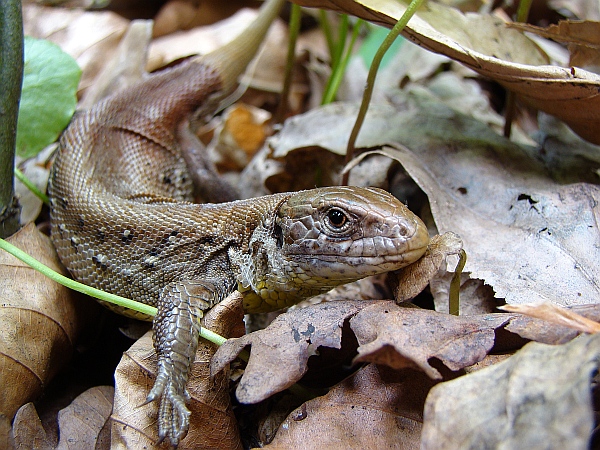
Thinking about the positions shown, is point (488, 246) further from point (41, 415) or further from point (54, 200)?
point (54, 200)

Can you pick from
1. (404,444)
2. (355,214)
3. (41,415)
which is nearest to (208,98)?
(355,214)

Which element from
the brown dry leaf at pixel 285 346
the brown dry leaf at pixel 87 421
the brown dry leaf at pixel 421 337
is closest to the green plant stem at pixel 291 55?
the brown dry leaf at pixel 285 346

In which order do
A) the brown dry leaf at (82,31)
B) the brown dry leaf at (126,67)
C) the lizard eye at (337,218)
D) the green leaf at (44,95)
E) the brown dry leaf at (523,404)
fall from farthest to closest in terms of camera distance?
the brown dry leaf at (82,31) < the brown dry leaf at (126,67) < the green leaf at (44,95) < the lizard eye at (337,218) < the brown dry leaf at (523,404)

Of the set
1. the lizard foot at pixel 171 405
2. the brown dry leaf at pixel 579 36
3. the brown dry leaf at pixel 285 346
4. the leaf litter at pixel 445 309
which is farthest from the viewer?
Answer: the brown dry leaf at pixel 579 36

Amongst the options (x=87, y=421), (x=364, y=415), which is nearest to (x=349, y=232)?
(x=364, y=415)

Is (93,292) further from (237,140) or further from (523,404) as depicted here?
(237,140)

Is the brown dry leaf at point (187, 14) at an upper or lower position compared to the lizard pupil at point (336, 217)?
lower

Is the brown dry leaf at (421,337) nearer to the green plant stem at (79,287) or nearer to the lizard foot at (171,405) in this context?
the lizard foot at (171,405)

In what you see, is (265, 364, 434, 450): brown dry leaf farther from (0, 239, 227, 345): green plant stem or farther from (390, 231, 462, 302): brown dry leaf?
(0, 239, 227, 345): green plant stem
